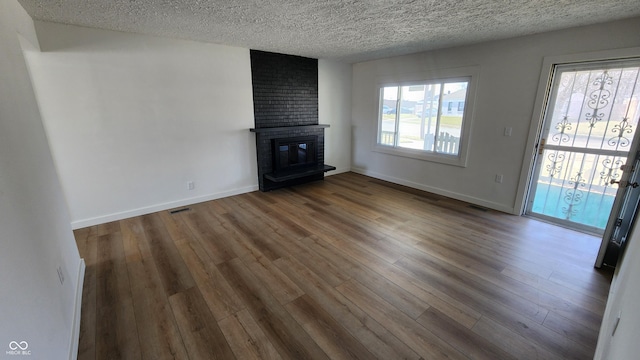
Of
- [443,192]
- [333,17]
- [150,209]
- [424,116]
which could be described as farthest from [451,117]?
[150,209]

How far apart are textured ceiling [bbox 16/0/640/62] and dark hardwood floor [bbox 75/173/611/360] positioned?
7.57 feet

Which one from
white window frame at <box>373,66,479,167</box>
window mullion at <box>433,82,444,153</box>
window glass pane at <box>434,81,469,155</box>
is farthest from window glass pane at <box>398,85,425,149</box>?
window glass pane at <box>434,81,469,155</box>

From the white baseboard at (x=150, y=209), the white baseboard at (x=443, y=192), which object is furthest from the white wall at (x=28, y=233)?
the white baseboard at (x=443, y=192)

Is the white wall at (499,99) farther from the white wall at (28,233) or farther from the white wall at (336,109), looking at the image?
the white wall at (28,233)

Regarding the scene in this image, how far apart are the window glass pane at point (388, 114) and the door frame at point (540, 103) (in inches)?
86.4

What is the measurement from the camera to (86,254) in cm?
265

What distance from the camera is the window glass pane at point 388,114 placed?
5.02 meters

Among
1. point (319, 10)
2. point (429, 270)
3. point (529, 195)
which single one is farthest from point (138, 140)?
point (529, 195)

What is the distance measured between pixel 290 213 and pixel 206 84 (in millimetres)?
2251

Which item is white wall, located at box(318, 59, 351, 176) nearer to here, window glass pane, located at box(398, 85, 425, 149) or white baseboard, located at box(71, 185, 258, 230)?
window glass pane, located at box(398, 85, 425, 149)

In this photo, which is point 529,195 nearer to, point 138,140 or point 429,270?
point 429,270

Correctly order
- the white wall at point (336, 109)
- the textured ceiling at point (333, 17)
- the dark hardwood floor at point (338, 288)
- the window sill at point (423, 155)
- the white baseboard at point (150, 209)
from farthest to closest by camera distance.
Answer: the white wall at point (336, 109)
the window sill at point (423, 155)
the white baseboard at point (150, 209)
the textured ceiling at point (333, 17)
the dark hardwood floor at point (338, 288)

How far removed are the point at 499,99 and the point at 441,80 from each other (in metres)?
0.93

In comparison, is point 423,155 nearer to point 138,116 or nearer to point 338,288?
point 338,288
